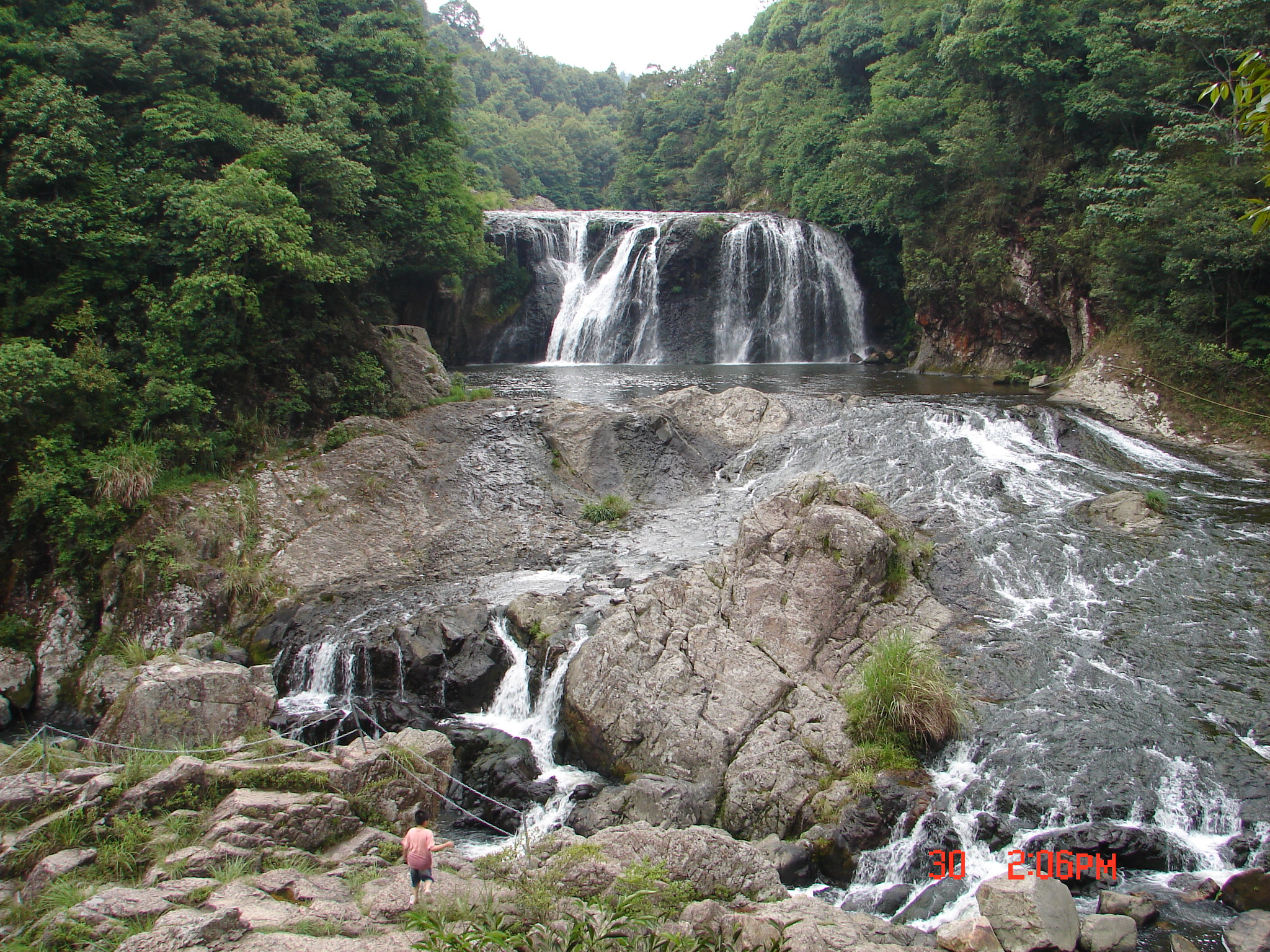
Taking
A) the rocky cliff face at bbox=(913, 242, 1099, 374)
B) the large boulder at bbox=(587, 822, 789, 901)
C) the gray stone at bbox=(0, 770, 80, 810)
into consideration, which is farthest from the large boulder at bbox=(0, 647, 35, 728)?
the rocky cliff face at bbox=(913, 242, 1099, 374)

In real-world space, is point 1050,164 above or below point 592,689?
above

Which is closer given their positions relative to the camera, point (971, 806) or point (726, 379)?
point (971, 806)

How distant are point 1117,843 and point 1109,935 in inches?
47.6

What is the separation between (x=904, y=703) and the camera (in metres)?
7.55

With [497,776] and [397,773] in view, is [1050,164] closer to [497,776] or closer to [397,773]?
[497,776]

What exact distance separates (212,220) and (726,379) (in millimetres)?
15135

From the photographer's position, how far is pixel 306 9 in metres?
17.5

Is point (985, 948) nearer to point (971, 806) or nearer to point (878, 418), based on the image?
point (971, 806)

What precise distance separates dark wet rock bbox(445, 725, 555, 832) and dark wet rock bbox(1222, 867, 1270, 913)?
247 inches

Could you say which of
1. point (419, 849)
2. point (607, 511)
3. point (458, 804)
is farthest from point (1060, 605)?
point (419, 849)

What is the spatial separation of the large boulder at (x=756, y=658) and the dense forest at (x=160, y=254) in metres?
8.49

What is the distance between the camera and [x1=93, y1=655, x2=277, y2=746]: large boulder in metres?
7.48

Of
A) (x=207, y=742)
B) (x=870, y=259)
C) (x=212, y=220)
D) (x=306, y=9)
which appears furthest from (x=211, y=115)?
(x=870, y=259)

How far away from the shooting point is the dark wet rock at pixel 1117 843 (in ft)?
20.6
